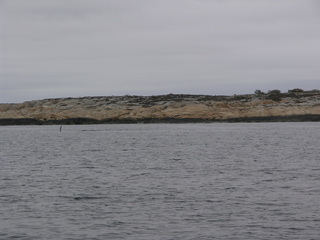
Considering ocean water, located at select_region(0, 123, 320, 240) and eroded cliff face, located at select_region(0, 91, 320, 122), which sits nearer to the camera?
ocean water, located at select_region(0, 123, 320, 240)

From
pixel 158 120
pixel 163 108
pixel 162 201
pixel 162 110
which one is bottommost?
pixel 162 201

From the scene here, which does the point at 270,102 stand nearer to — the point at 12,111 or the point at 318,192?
the point at 12,111

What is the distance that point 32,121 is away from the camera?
172m

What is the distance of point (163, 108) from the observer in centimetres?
16038

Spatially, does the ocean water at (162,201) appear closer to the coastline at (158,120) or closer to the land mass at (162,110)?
the land mass at (162,110)

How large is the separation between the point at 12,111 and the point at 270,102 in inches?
3074

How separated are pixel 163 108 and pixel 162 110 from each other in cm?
118

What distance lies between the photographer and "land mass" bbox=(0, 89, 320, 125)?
153875 mm

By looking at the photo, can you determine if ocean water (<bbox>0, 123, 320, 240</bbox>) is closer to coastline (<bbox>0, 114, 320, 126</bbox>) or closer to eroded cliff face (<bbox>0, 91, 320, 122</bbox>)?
eroded cliff face (<bbox>0, 91, 320, 122</bbox>)

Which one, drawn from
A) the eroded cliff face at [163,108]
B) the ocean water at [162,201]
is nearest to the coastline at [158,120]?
the eroded cliff face at [163,108]

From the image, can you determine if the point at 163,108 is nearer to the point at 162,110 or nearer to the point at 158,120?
the point at 162,110

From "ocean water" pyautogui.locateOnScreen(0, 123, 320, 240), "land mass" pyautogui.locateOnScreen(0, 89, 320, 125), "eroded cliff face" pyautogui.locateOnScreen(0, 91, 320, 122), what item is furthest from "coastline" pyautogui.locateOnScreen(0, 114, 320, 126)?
"ocean water" pyautogui.locateOnScreen(0, 123, 320, 240)

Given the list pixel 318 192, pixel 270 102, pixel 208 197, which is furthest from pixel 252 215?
pixel 270 102

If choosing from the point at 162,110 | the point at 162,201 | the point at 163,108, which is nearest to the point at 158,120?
the point at 162,110
